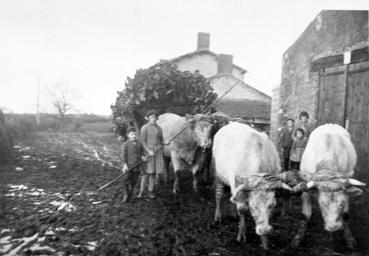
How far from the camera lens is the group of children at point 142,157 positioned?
302 inches

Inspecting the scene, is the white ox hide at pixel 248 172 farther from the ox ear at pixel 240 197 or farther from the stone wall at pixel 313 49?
the stone wall at pixel 313 49

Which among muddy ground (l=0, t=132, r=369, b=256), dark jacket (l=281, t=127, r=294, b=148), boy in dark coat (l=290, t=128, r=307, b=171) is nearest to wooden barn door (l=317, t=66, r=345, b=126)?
dark jacket (l=281, t=127, r=294, b=148)

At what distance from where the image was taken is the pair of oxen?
4.74m

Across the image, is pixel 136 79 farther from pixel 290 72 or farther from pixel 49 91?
pixel 49 91

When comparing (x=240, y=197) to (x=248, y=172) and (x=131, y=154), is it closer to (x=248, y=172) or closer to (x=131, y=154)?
(x=248, y=172)

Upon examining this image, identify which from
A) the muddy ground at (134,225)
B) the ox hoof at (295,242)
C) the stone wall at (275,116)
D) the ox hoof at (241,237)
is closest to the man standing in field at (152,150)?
the muddy ground at (134,225)

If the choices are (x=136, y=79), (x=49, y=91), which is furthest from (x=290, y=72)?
(x=49, y=91)

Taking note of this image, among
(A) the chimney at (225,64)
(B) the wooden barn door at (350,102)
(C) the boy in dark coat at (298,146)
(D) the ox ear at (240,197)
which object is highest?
(A) the chimney at (225,64)

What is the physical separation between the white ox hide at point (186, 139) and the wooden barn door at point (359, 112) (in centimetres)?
387

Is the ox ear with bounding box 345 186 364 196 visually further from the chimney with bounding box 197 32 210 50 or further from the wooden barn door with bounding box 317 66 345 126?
the chimney with bounding box 197 32 210 50

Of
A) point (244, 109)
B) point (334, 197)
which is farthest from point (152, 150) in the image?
point (244, 109)

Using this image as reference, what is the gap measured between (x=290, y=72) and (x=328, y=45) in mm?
2070

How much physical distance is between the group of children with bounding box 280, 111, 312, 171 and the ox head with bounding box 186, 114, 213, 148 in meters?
1.98

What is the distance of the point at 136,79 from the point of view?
9977 mm
